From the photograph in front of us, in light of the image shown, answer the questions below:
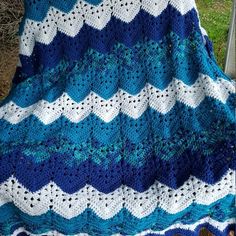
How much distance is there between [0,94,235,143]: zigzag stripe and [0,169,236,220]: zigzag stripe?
18 cm

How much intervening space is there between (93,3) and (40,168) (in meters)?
0.58

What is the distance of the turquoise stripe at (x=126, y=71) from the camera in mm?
1398

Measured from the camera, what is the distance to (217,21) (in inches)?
105

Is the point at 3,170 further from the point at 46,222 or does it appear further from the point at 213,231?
the point at 213,231

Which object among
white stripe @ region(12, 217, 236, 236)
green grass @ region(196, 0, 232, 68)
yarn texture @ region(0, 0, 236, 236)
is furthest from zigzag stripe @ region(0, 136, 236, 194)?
green grass @ region(196, 0, 232, 68)

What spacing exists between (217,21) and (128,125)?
157 cm

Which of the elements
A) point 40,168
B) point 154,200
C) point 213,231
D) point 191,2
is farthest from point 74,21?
point 213,231

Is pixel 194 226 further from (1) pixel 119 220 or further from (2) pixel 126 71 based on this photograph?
(2) pixel 126 71

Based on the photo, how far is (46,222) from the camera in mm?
1193

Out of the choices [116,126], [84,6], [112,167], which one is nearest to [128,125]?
[116,126]

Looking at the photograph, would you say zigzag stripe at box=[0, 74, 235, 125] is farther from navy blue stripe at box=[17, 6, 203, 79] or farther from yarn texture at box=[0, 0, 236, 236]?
navy blue stripe at box=[17, 6, 203, 79]

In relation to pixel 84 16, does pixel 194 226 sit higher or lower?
lower

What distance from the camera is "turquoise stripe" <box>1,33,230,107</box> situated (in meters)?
1.40

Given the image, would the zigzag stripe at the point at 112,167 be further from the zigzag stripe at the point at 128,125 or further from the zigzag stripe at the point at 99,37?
the zigzag stripe at the point at 99,37
